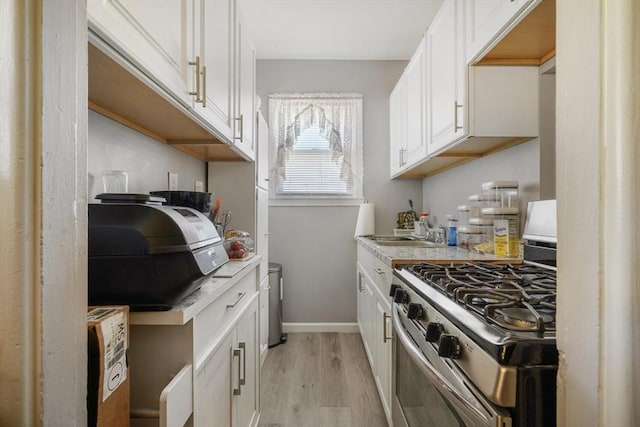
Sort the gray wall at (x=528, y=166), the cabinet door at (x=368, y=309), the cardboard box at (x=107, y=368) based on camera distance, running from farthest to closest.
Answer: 1. the cabinet door at (x=368, y=309)
2. the gray wall at (x=528, y=166)
3. the cardboard box at (x=107, y=368)

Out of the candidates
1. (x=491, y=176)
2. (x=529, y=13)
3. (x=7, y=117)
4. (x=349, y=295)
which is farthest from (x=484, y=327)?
(x=349, y=295)

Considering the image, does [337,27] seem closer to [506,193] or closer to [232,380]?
[506,193]

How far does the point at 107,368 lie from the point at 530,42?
166 cm

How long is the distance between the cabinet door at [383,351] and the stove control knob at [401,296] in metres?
0.37

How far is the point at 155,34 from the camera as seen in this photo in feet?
3.06

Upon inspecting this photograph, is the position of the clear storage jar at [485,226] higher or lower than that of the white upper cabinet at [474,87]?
lower

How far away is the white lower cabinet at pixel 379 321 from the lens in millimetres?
1688

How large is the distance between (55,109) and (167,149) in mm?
1433

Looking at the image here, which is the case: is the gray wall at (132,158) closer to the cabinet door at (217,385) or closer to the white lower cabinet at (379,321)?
the cabinet door at (217,385)

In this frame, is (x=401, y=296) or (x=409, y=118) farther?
(x=409, y=118)

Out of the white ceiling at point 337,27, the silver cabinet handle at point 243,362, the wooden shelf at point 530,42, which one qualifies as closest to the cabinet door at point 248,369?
the silver cabinet handle at point 243,362

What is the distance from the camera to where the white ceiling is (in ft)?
7.95

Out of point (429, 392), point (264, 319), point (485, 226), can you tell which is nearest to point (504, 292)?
point (429, 392)

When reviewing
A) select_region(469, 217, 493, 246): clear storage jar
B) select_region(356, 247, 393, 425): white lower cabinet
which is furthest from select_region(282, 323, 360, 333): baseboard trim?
select_region(469, 217, 493, 246): clear storage jar
